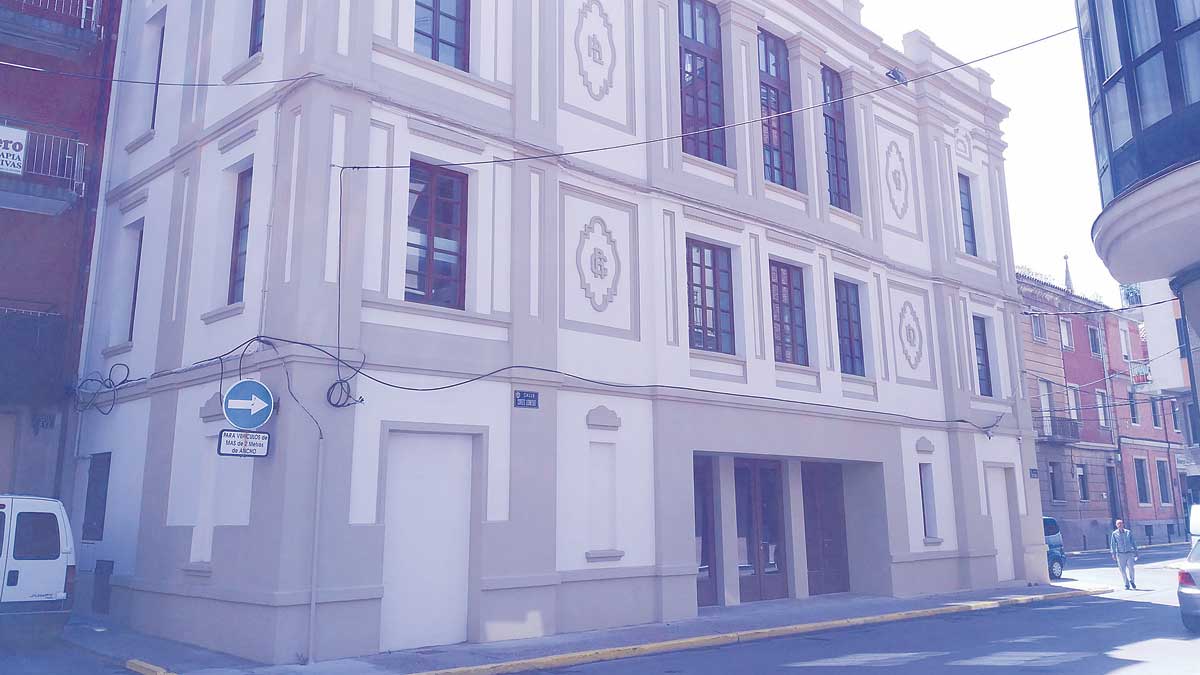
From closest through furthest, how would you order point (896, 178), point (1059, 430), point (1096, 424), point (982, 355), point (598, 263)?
point (598, 263) → point (896, 178) → point (982, 355) → point (1059, 430) → point (1096, 424)

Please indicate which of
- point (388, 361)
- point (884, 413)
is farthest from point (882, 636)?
point (388, 361)

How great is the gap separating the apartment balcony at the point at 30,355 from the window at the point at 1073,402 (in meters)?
37.9

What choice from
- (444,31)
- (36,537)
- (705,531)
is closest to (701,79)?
(444,31)

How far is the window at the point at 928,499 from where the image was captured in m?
20.3

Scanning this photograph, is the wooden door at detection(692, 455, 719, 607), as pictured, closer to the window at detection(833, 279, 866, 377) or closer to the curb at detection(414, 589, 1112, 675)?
the curb at detection(414, 589, 1112, 675)

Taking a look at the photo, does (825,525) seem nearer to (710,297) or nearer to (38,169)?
(710,297)

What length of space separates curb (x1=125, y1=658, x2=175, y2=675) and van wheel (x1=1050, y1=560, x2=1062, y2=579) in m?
22.6

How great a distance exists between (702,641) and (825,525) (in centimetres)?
755

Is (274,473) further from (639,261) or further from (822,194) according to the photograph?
(822,194)

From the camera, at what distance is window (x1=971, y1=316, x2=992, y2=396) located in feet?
75.4

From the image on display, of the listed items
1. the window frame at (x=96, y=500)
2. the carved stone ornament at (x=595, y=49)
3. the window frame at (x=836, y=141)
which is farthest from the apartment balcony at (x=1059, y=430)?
the window frame at (x=96, y=500)

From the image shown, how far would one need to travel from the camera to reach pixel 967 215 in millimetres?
23984

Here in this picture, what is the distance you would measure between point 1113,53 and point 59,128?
16.5 m

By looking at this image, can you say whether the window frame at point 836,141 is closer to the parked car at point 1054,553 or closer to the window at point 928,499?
the window at point 928,499
